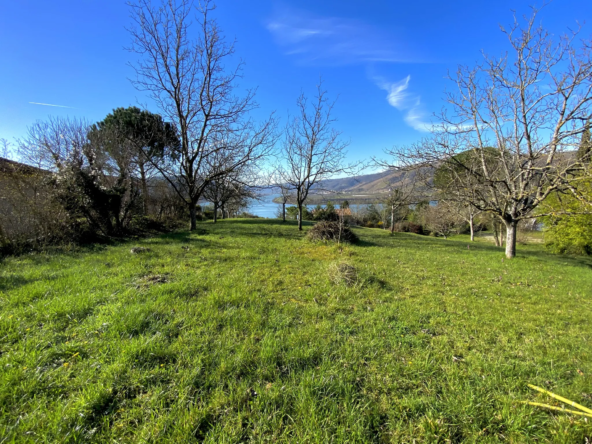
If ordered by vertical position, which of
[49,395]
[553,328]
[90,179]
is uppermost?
[90,179]

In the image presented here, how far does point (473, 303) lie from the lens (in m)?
4.36

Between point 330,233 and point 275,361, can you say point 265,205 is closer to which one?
point 330,233

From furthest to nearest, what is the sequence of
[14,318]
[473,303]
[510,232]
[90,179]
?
1. [510,232]
2. [90,179]
3. [473,303]
4. [14,318]

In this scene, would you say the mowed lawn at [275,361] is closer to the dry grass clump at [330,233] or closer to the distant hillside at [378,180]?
the dry grass clump at [330,233]

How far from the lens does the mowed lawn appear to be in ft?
5.54

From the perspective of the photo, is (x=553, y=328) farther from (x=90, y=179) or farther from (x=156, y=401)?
(x=90, y=179)

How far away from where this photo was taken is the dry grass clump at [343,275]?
4.95 meters

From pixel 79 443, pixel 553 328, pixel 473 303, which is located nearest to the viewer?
pixel 79 443

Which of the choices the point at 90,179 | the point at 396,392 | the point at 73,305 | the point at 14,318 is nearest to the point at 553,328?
the point at 396,392

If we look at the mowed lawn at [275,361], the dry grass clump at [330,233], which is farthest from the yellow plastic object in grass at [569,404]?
the dry grass clump at [330,233]

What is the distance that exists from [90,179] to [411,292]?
11.7 meters

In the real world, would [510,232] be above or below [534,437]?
above

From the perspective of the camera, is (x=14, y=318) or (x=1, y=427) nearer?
(x=1, y=427)

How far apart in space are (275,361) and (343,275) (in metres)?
3.01
